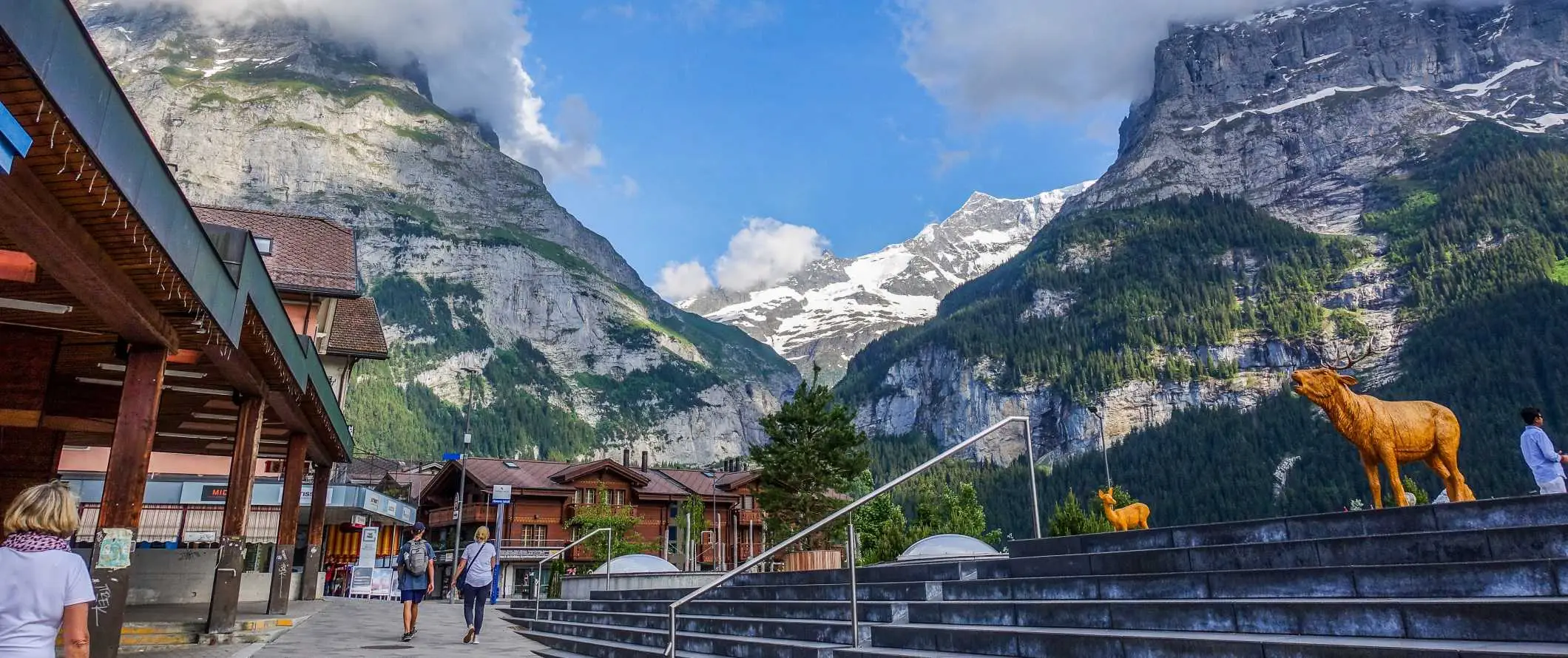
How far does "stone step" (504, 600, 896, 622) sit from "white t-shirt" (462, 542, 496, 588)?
1.94 m

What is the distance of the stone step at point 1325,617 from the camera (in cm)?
406

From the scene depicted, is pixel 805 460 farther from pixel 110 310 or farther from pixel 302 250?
pixel 110 310

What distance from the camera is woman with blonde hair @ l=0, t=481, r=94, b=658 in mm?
3520

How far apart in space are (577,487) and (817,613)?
4989 cm

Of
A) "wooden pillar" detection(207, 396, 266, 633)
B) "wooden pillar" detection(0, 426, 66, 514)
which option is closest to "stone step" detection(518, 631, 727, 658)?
"wooden pillar" detection(207, 396, 266, 633)

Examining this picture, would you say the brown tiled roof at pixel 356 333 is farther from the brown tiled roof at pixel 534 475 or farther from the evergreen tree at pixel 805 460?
the brown tiled roof at pixel 534 475

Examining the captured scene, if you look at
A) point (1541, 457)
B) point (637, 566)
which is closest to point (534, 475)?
point (637, 566)

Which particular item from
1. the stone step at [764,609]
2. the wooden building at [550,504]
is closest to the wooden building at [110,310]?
the stone step at [764,609]

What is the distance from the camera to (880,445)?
144500mm

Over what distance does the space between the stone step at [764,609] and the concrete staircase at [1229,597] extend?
0.03m

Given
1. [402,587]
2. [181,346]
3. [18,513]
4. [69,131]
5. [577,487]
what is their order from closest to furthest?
[18,513] → [69,131] → [181,346] → [402,587] → [577,487]

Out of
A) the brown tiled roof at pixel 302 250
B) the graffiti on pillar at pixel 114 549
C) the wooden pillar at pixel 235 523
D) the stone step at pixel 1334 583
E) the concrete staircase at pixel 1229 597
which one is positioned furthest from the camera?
the brown tiled roof at pixel 302 250

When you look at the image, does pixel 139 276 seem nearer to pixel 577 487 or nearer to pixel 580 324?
pixel 577 487

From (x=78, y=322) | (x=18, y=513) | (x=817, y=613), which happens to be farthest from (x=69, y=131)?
(x=817, y=613)
